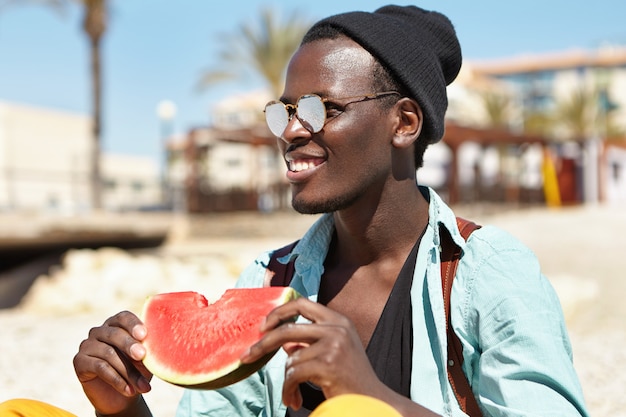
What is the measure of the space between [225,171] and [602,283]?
170ft

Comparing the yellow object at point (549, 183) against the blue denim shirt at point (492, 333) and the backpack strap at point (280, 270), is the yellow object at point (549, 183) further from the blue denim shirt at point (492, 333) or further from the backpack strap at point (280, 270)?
the blue denim shirt at point (492, 333)

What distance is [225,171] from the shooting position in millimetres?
61125

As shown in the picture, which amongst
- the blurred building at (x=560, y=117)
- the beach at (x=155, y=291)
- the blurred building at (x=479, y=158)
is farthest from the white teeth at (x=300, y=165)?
the blurred building at (x=560, y=117)

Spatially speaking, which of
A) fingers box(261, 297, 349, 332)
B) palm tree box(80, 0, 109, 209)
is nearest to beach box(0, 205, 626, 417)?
fingers box(261, 297, 349, 332)

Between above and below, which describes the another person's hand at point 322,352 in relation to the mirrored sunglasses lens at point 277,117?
below

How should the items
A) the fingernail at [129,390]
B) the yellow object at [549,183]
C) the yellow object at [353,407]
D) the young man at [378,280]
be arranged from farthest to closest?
the yellow object at [549,183] → the fingernail at [129,390] → the young man at [378,280] → the yellow object at [353,407]

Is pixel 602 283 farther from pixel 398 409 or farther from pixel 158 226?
pixel 398 409

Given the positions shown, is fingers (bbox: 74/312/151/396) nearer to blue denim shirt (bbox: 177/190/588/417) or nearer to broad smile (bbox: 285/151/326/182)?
blue denim shirt (bbox: 177/190/588/417)

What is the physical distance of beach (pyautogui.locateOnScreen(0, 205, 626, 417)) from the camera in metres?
5.10

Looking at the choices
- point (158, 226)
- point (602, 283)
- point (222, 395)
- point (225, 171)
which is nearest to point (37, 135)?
point (225, 171)

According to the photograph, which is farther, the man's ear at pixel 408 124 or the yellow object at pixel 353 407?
the man's ear at pixel 408 124

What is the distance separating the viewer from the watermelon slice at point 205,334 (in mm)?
1609

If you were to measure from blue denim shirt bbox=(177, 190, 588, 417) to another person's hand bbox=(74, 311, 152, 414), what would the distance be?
510 mm

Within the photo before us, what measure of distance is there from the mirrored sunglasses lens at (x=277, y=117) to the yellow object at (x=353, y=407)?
38.0 inches
